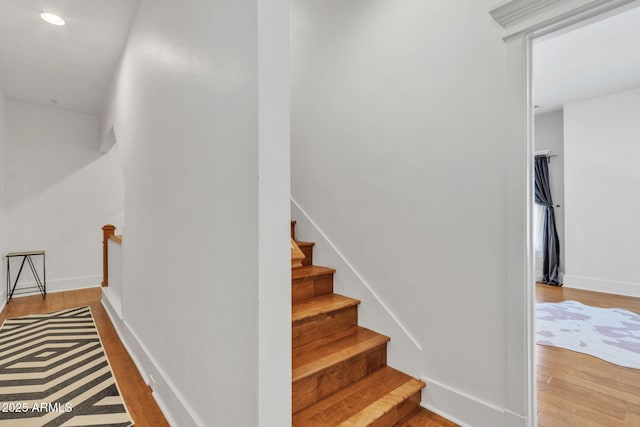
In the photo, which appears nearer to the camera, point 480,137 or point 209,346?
point 209,346

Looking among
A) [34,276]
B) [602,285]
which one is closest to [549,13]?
[602,285]

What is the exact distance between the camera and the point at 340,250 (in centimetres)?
230

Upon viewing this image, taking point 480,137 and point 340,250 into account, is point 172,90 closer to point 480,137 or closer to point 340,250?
→ point 340,250

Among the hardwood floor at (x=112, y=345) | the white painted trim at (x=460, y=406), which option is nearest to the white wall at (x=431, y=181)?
the white painted trim at (x=460, y=406)

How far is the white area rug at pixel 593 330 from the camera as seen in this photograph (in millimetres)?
2508

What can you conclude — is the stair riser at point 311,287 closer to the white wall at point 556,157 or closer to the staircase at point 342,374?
the staircase at point 342,374

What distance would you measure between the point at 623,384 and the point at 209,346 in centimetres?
262

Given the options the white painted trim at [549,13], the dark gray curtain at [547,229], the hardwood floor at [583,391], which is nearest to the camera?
the white painted trim at [549,13]

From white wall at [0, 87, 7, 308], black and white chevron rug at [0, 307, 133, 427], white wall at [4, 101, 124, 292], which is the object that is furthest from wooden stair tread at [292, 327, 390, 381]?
white wall at [4, 101, 124, 292]

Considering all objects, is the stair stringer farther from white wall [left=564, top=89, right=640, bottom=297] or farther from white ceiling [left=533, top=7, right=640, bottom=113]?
white wall [left=564, top=89, right=640, bottom=297]

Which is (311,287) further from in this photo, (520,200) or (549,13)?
(549,13)

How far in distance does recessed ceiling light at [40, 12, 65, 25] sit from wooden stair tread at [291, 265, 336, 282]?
8.61ft

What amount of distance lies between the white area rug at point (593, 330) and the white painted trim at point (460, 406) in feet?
5.39

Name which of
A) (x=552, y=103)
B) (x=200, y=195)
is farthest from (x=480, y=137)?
(x=552, y=103)
